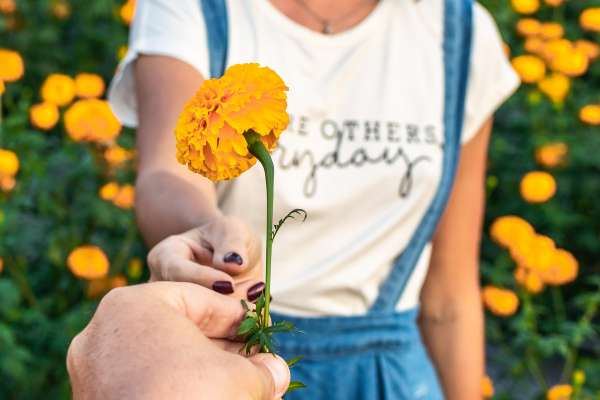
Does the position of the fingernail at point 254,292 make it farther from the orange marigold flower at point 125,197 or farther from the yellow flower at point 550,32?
the yellow flower at point 550,32

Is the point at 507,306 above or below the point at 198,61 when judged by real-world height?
below

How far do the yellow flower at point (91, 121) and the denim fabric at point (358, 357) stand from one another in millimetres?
760

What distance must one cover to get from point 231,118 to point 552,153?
6.20ft

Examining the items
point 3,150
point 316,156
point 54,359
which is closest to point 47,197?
point 3,150

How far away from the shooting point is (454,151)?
118 cm

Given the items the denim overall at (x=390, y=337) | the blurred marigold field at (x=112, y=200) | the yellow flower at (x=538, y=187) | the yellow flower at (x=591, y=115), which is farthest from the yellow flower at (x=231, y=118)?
the yellow flower at (x=591, y=115)

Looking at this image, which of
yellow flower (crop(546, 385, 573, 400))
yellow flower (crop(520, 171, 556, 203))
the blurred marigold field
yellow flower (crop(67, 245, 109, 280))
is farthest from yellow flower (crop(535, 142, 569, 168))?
yellow flower (crop(67, 245, 109, 280))

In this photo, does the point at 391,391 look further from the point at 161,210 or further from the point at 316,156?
the point at 161,210

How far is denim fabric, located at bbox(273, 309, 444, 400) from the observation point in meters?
1.09

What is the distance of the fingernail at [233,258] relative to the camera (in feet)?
1.94

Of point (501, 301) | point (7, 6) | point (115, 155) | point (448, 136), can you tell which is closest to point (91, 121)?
point (115, 155)

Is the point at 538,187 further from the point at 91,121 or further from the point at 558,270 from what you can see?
the point at 91,121

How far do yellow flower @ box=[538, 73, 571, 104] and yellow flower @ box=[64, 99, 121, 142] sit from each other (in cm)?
120

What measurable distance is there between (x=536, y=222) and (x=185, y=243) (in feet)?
6.05
